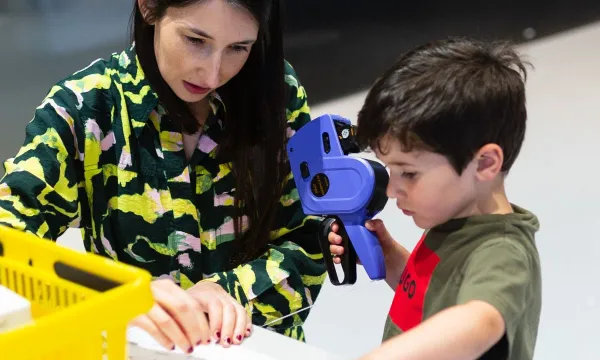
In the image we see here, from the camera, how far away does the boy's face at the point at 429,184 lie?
2.64 feet

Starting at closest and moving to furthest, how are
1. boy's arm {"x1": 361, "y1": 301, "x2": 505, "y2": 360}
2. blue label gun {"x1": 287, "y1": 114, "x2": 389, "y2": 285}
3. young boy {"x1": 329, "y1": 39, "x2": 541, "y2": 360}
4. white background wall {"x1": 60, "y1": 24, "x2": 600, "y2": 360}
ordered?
boy's arm {"x1": 361, "y1": 301, "x2": 505, "y2": 360} < young boy {"x1": 329, "y1": 39, "x2": 541, "y2": 360} < blue label gun {"x1": 287, "y1": 114, "x2": 389, "y2": 285} < white background wall {"x1": 60, "y1": 24, "x2": 600, "y2": 360}

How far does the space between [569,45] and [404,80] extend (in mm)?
3640

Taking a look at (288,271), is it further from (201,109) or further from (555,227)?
(555,227)

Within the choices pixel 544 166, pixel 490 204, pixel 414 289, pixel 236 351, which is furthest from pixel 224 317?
pixel 544 166

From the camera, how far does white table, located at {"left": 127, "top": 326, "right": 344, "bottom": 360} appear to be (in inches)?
31.4

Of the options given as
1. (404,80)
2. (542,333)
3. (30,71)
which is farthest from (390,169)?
(30,71)

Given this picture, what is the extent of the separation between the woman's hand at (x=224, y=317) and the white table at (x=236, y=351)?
0.03 feet

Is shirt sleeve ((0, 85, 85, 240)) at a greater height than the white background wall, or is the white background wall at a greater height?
shirt sleeve ((0, 85, 85, 240))

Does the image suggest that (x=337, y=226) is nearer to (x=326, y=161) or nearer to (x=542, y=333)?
(x=326, y=161)

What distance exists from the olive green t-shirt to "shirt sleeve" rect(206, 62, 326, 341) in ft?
0.73

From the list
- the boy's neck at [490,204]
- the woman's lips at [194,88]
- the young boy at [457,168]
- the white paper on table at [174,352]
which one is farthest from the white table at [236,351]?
the woman's lips at [194,88]

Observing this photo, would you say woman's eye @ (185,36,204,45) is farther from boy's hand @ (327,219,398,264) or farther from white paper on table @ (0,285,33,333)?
white paper on table @ (0,285,33,333)

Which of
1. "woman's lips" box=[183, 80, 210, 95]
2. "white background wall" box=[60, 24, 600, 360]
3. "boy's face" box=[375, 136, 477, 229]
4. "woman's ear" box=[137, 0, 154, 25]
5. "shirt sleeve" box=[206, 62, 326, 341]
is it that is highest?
"woman's ear" box=[137, 0, 154, 25]

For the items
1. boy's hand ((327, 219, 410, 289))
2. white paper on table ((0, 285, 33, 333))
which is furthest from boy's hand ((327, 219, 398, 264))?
white paper on table ((0, 285, 33, 333))
